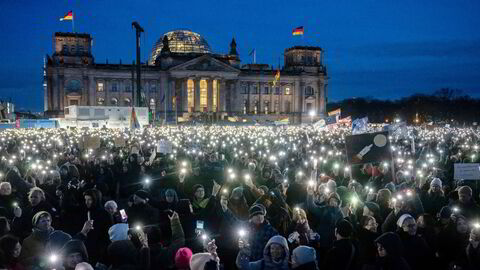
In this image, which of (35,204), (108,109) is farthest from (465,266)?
(108,109)

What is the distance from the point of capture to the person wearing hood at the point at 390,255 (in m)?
5.34

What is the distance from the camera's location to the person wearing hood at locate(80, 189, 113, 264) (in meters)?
6.74

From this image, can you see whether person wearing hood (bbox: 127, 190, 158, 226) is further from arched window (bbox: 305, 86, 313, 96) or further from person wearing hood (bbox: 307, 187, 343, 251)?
arched window (bbox: 305, 86, 313, 96)

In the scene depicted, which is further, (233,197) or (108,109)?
(108,109)

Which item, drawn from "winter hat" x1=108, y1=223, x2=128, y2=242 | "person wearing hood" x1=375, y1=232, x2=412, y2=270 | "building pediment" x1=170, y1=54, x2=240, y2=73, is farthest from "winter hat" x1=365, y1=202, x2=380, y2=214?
"building pediment" x1=170, y1=54, x2=240, y2=73

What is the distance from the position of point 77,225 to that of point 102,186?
9.17 feet

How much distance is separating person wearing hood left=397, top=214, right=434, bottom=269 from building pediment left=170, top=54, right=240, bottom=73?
274ft

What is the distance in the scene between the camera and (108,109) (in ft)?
132

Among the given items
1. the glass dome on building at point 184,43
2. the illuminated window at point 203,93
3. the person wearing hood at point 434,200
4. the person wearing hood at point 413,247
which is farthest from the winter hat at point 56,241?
the glass dome on building at point 184,43

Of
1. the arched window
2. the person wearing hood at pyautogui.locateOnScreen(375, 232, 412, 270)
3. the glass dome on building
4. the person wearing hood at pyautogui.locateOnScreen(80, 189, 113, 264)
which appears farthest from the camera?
the glass dome on building

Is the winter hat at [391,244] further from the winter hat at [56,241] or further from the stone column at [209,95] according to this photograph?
the stone column at [209,95]

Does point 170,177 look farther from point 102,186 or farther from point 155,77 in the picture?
point 155,77

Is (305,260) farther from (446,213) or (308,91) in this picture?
(308,91)

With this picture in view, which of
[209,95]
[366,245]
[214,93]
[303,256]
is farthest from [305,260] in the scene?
[214,93]
